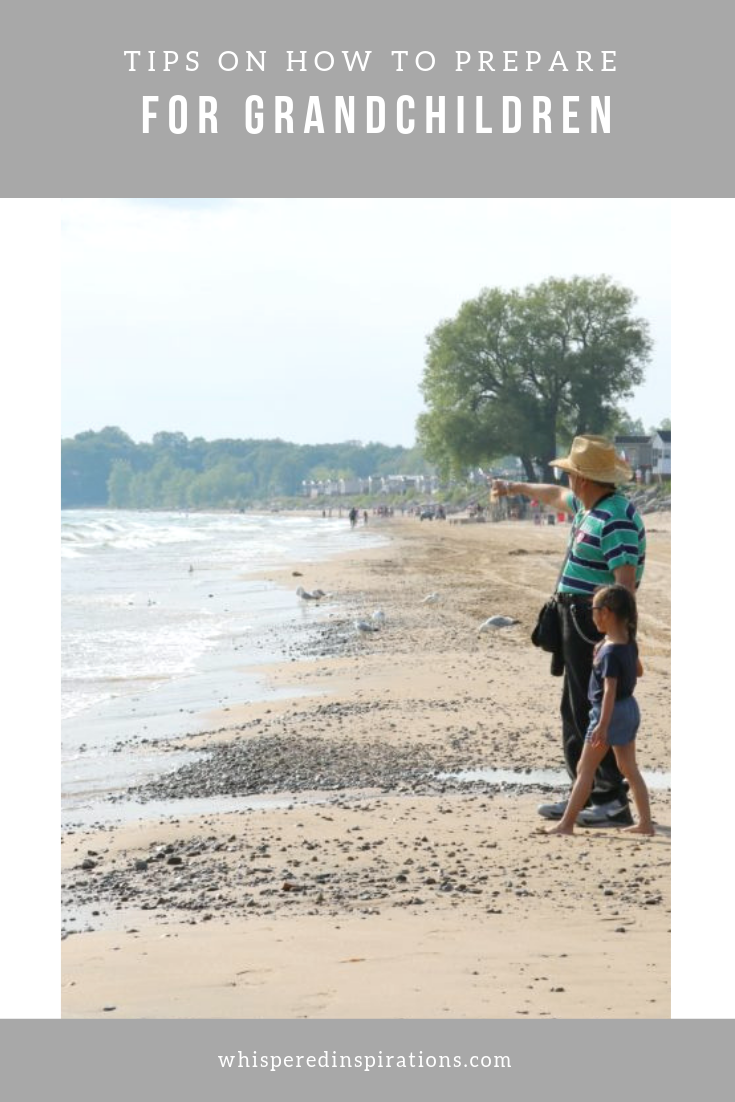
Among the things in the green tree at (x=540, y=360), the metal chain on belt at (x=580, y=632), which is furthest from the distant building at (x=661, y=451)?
the metal chain on belt at (x=580, y=632)

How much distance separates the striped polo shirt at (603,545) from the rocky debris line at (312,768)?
174cm

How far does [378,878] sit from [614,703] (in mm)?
1247

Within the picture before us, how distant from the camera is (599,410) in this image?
7519 centimetres

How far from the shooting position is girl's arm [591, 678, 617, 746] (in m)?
5.94

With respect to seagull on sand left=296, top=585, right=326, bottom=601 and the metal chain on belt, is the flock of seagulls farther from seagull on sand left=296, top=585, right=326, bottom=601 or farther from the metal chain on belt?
the metal chain on belt

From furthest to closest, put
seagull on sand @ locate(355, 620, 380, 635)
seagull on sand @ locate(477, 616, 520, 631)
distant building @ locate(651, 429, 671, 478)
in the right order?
distant building @ locate(651, 429, 671, 478) < seagull on sand @ locate(355, 620, 380, 635) < seagull on sand @ locate(477, 616, 520, 631)

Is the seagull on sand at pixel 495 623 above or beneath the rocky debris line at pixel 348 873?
above

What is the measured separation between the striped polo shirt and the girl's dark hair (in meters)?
0.17

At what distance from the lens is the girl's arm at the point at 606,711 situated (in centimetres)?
594

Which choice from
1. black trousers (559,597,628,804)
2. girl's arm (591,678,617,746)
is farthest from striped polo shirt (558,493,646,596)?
girl's arm (591,678,617,746)

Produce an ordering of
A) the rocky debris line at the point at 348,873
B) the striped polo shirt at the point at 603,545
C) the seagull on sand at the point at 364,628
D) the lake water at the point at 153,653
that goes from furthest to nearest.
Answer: the seagull on sand at the point at 364,628 < the lake water at the point at 153,653 < the striped polo shirt at the point at 603,545 < the rocky debris line at the point at 348,873

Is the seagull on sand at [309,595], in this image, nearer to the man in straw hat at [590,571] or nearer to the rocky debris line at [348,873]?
the rocky debris line at [348,873]
